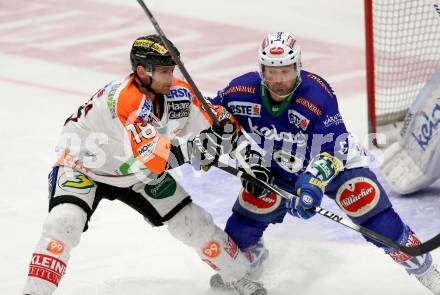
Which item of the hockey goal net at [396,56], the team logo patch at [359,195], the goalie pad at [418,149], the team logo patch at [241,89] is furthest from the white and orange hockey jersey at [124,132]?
the hockey goal net at [396,56]

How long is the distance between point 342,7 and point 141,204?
4.99 m

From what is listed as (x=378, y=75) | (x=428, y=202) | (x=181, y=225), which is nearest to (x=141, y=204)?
(x=181, y=225)

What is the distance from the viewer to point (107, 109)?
4117 millimetres

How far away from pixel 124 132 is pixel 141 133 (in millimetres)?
177

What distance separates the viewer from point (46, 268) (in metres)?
3.94

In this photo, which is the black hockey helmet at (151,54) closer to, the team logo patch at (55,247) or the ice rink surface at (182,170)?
the team logo patch at (55,247)

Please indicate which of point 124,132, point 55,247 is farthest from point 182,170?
point 55,247

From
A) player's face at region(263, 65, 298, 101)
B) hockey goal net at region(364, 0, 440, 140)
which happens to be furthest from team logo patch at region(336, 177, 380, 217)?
hockey goal net at region(364, 0, 440, 140)

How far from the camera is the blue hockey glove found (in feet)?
13.0

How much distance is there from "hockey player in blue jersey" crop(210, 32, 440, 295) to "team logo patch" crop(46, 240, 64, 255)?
37.3 inches

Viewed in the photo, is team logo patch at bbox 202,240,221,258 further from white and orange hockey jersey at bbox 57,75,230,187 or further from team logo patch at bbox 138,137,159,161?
team logo patch at bbox 138,137,159,161

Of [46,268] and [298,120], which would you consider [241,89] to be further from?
[46,268]

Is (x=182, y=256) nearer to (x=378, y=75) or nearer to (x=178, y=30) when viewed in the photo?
(x=378, y=75)

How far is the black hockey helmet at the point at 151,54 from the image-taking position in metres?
4.04
